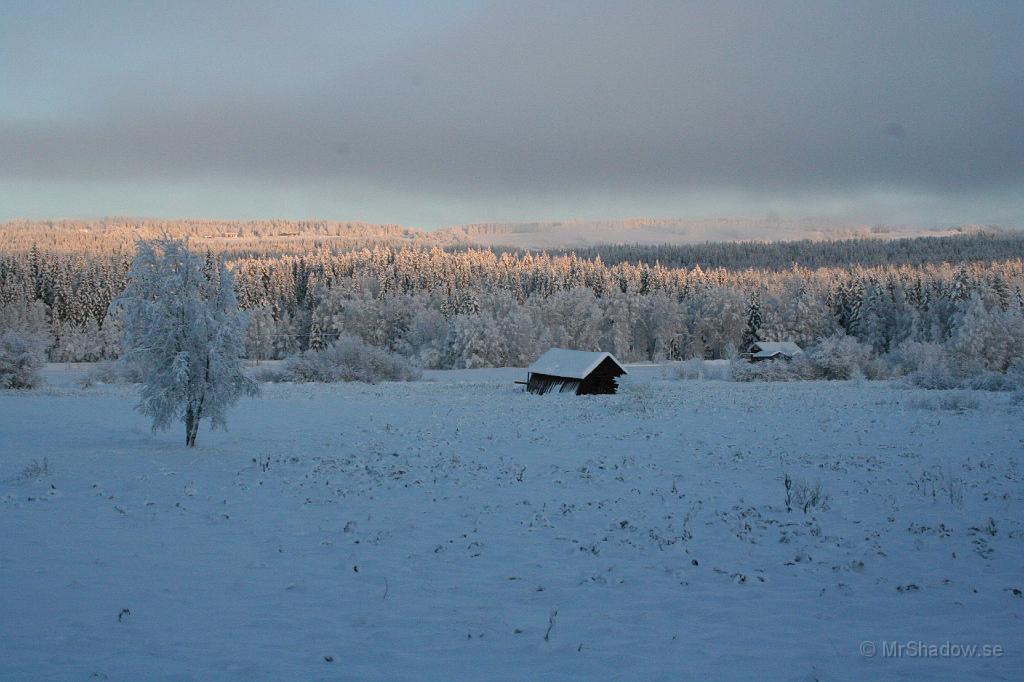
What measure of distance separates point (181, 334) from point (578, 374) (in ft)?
87.9

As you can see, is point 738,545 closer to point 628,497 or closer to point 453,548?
point 628,497

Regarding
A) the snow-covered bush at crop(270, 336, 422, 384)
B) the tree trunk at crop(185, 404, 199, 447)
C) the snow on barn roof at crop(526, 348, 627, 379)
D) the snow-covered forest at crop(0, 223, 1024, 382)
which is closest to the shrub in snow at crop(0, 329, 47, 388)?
the snow-covered bush at crop(270, 336, 422, 384)

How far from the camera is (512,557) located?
9758mm

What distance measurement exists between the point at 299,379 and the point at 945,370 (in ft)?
151

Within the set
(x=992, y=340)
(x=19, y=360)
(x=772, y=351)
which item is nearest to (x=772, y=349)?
(x=772, y=351)

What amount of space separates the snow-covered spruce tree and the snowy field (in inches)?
60.6

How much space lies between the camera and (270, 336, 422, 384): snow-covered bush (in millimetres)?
53000

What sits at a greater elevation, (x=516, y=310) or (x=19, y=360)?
(x=516, y=310)

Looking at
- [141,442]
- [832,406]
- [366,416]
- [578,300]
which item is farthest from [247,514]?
[578,300]

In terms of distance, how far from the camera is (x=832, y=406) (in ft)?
91.8

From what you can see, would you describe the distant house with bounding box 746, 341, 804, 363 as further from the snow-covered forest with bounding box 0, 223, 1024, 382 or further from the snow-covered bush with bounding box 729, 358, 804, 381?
the snow-covered forest with bounding box 0, 223, 1024, 382

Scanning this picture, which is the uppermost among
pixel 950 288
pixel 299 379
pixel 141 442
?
pixel 950 288

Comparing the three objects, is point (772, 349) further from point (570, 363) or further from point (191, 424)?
point (191, 424)

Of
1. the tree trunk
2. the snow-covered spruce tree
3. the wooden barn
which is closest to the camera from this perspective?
the snow-covered spruce tree
